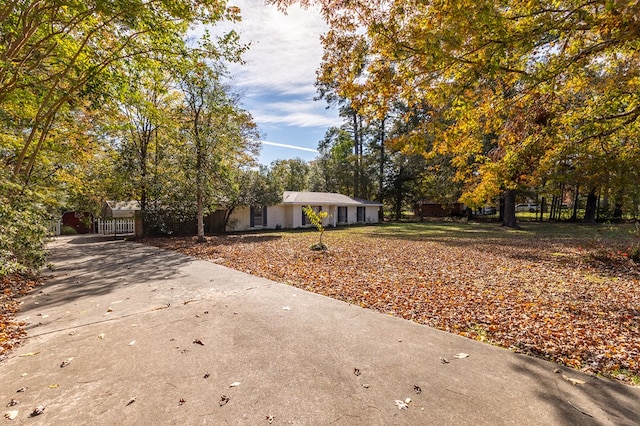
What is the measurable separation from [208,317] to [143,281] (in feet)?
11.1

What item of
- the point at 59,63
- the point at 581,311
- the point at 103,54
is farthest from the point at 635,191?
the point at 59,63

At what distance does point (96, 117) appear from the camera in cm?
1350

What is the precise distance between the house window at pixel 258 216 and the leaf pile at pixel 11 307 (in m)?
15.3

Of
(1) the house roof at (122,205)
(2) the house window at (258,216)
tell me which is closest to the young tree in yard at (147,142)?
(1) the house roof at (122,205)

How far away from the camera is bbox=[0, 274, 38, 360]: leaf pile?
3.77 m

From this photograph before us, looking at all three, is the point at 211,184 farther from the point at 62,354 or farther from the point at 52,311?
the point at 62,354

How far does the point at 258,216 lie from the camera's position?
22531 millimetres

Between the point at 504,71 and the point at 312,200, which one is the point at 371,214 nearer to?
the point at 312,200

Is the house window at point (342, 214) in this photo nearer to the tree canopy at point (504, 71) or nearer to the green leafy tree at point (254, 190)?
the green leafy tree at point (254, 190)

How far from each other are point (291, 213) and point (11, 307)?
18.8 meters

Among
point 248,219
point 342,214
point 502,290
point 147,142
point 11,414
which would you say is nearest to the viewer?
point 11,414

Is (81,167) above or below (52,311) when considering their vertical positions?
above

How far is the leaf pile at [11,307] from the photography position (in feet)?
12.4

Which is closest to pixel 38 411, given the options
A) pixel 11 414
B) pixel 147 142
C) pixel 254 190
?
pixel 11 414
